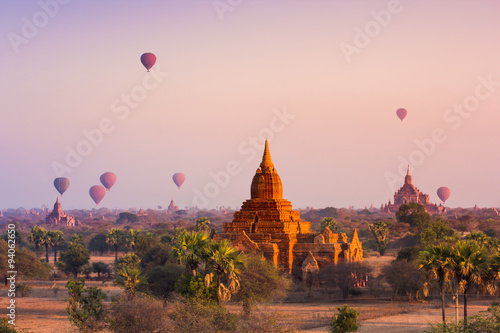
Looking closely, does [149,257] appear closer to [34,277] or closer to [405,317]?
[34,277]

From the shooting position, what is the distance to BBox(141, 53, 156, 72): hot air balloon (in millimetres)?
126875

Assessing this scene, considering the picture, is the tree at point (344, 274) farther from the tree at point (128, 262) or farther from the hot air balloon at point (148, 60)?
the hot air balloon at point (148, 60)

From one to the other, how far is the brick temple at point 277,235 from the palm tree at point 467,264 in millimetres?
27500

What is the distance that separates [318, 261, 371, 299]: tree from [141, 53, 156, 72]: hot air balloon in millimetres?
77993

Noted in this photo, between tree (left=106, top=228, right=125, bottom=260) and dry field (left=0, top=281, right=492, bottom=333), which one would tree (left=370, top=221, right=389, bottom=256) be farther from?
dry field (left=0, top=281, right=492, bottom=333)

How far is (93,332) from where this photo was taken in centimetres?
3550

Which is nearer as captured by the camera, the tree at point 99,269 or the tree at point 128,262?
the tree at point 128,262

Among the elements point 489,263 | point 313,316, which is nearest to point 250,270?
point 313,316

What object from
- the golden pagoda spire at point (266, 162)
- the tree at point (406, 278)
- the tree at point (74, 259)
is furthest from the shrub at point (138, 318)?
the tree at point (74, 259)

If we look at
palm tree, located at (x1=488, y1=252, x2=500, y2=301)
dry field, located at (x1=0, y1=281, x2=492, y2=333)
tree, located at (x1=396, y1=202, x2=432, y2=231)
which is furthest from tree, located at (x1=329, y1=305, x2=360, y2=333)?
tree, located at (x1=396, y1=202, x2=432, y2=231)

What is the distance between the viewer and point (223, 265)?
3703 cm

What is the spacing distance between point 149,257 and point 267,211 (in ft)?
41.5

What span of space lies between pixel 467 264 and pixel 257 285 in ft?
56.8

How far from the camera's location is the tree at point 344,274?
2188 inches
